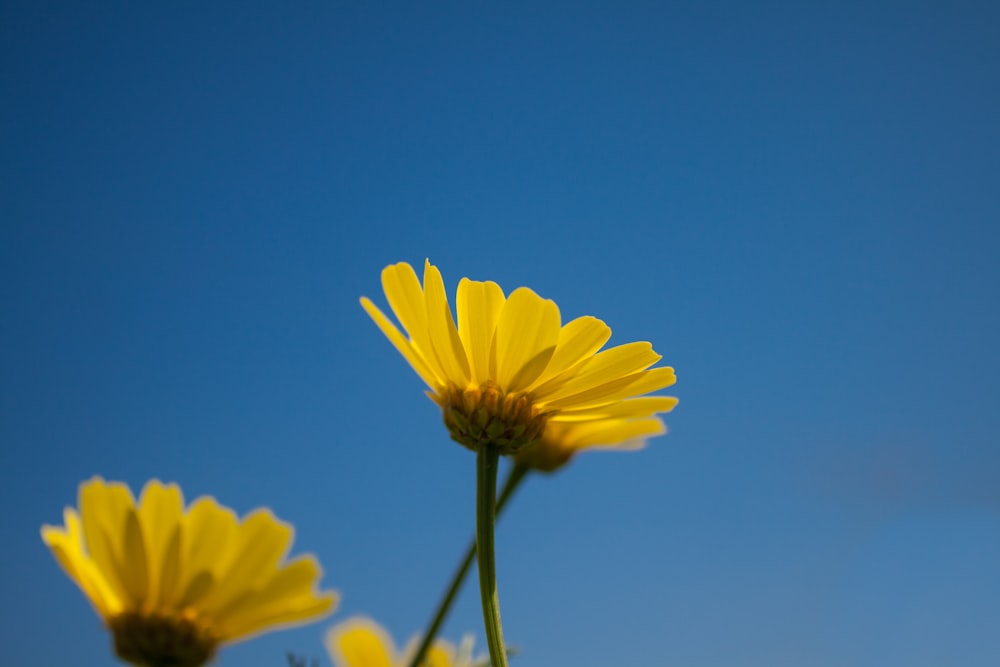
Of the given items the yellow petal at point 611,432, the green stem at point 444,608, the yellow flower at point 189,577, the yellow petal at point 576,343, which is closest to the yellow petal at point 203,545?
the yellow flower at point 189,577

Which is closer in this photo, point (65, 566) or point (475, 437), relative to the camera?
point (65, 566)

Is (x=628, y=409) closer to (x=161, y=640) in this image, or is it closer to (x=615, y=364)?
(x=615, y=364)

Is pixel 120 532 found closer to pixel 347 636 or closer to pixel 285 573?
pixel 285 573

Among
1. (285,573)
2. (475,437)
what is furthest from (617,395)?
(285,573)

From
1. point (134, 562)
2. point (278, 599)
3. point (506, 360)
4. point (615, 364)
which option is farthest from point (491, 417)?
point (134, 562)

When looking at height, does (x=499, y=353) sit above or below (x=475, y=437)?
above

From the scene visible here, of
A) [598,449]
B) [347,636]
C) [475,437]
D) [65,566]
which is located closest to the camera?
[65,566]
